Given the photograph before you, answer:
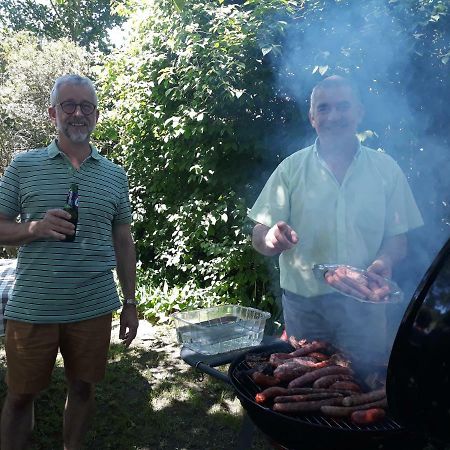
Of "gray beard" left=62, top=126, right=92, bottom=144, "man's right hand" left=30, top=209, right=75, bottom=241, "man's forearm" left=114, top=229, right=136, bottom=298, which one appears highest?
"gray beard" left=62, top=126, right=92, bottom=144

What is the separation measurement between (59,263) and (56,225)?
12.3 inches

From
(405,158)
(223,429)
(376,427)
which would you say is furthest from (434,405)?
(405,158)

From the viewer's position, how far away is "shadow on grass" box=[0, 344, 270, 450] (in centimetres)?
349

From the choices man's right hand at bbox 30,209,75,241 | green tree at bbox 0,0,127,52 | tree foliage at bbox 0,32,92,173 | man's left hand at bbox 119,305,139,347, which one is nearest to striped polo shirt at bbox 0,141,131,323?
man's right hand at bbox 30,209,75,241

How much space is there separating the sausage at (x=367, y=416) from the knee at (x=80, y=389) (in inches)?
64.6

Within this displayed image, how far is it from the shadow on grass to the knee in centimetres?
88

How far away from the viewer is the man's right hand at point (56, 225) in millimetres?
2252

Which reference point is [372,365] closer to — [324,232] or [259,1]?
[324,232]

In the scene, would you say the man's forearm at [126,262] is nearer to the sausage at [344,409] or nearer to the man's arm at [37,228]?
the man's arm at [37,228]

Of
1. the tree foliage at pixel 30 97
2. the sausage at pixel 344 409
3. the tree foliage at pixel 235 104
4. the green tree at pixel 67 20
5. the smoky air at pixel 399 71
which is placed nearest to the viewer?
the sausage at pixel 344 409

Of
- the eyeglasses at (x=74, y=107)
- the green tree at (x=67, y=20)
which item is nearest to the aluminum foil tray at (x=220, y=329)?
the eyeglasses at (x=74, y=107)

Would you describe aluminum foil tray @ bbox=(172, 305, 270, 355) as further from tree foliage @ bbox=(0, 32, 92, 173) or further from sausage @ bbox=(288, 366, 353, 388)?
tree foliage @ bbox=(0, 32, 92, 173)

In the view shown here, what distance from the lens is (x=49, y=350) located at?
8.30 ft

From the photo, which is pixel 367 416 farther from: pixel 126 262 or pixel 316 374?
pixel 126 262
